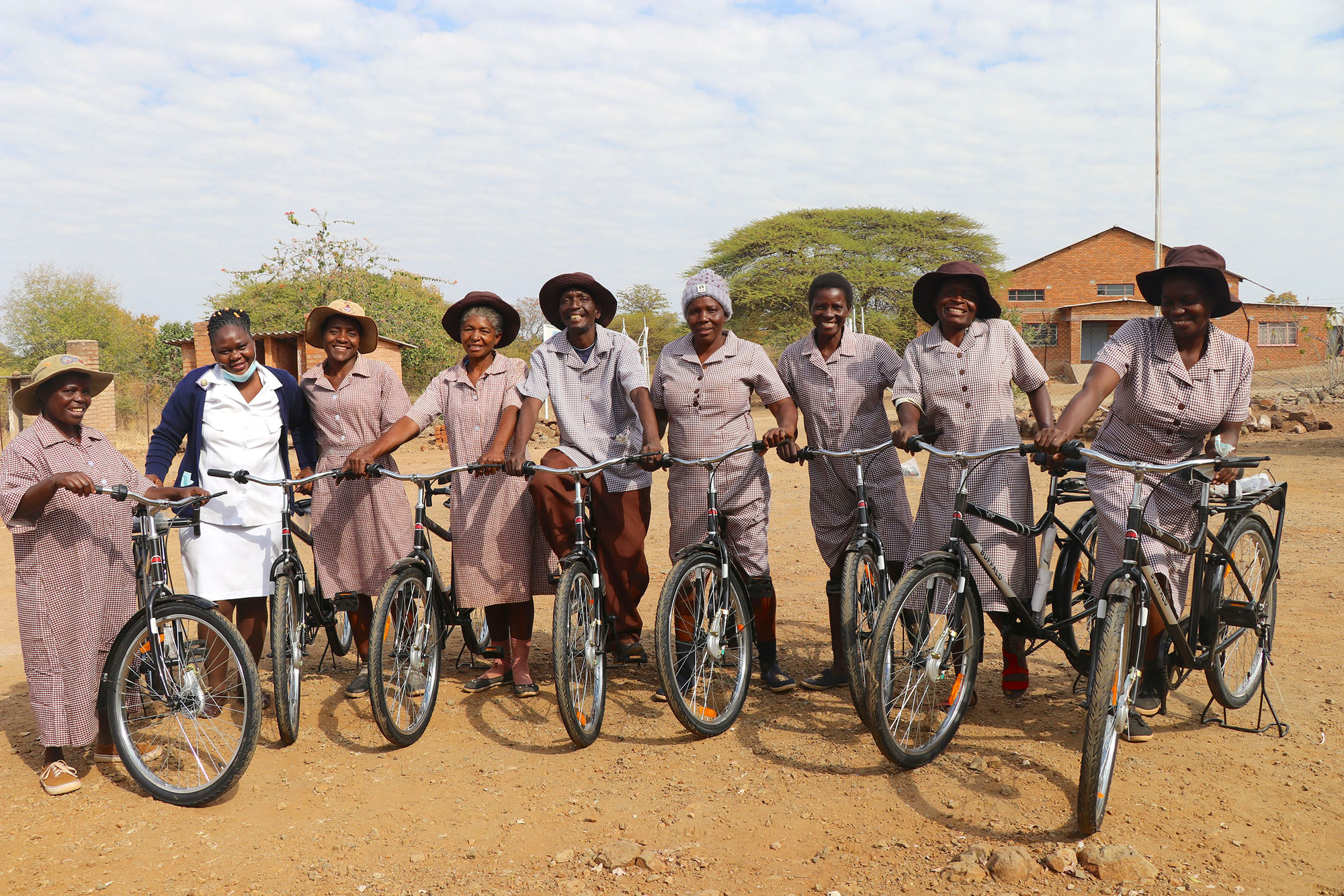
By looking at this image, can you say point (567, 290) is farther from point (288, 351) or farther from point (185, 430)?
point (288, 351)

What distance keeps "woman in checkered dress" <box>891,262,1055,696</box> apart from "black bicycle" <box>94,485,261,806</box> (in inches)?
112

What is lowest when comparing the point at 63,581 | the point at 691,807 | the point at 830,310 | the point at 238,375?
the point at 691,807

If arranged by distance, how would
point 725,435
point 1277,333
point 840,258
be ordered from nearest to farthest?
point 725,435
point 840,258
point 1277,333

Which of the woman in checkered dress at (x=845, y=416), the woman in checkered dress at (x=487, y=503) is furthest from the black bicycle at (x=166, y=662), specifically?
the woman in checkered dress at (x=845, y=416)

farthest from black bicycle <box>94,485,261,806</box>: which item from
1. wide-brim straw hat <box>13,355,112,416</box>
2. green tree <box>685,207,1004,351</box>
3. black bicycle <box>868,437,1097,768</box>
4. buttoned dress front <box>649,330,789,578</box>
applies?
green tree <box>685,207,1004,351</box>

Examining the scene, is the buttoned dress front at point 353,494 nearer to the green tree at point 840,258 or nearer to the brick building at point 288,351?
the brick building at point 288,351

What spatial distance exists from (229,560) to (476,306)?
1.70 m

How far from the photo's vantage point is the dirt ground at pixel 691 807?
3.19 m

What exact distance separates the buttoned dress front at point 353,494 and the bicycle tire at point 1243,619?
375cm

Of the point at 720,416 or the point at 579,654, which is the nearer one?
the point at 579,654

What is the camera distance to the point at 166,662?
12.7 ft

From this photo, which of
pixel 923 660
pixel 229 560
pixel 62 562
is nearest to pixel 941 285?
pixel 923 660

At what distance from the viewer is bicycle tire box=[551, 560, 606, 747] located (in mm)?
4094

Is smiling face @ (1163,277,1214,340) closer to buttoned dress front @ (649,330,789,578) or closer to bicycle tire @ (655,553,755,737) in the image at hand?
buttoned dress front @ (649,330,789,578)
